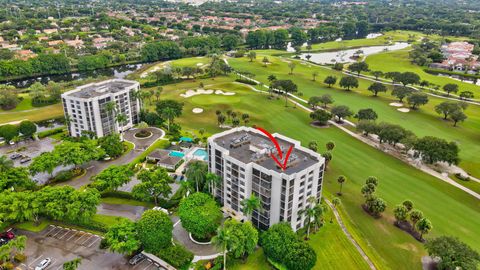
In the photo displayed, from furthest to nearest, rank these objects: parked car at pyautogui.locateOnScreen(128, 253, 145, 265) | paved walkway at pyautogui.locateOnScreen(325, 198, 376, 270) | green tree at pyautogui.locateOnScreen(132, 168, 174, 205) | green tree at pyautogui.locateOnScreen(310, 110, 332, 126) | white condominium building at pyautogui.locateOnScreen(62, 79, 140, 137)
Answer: green tree at pyautogui.locateOnScreen(310, 110, 332, 126), white condominium building at pyautogui.locateOnScreen(62, 79, 140, 137), green tree at pyautogui.locateOnScreen(132, 168, 174, 205), paved walkway at pyautogui.locateOnScreen(325, 198, 376, 270), parked car at pyautogui.locateOnScreen(128, 253, 145, 265)

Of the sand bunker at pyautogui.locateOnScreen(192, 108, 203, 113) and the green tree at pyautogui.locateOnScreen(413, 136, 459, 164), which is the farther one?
the sand bunker at pyautogui.locateOnScreen(192, 108, 203, 113)

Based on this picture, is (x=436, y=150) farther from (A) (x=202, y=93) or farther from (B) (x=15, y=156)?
(B) (x=15, y=156)

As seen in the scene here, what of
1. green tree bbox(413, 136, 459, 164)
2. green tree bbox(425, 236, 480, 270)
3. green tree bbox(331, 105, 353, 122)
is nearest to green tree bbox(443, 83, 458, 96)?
green tree bbox(331, 105, 353, 122)

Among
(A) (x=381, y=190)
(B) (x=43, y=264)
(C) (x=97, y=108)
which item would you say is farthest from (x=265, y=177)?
(C) (x=97, y=108)

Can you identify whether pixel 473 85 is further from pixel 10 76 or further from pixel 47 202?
pixel 10 76

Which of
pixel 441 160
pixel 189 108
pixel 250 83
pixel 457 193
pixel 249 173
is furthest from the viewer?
pixel 250 83

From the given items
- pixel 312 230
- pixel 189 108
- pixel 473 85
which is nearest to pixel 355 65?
pixel 473 85

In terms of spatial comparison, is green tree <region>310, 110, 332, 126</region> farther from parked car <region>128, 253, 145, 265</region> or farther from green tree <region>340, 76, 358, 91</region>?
parked car <region>128, 253, 145, 265</region>
